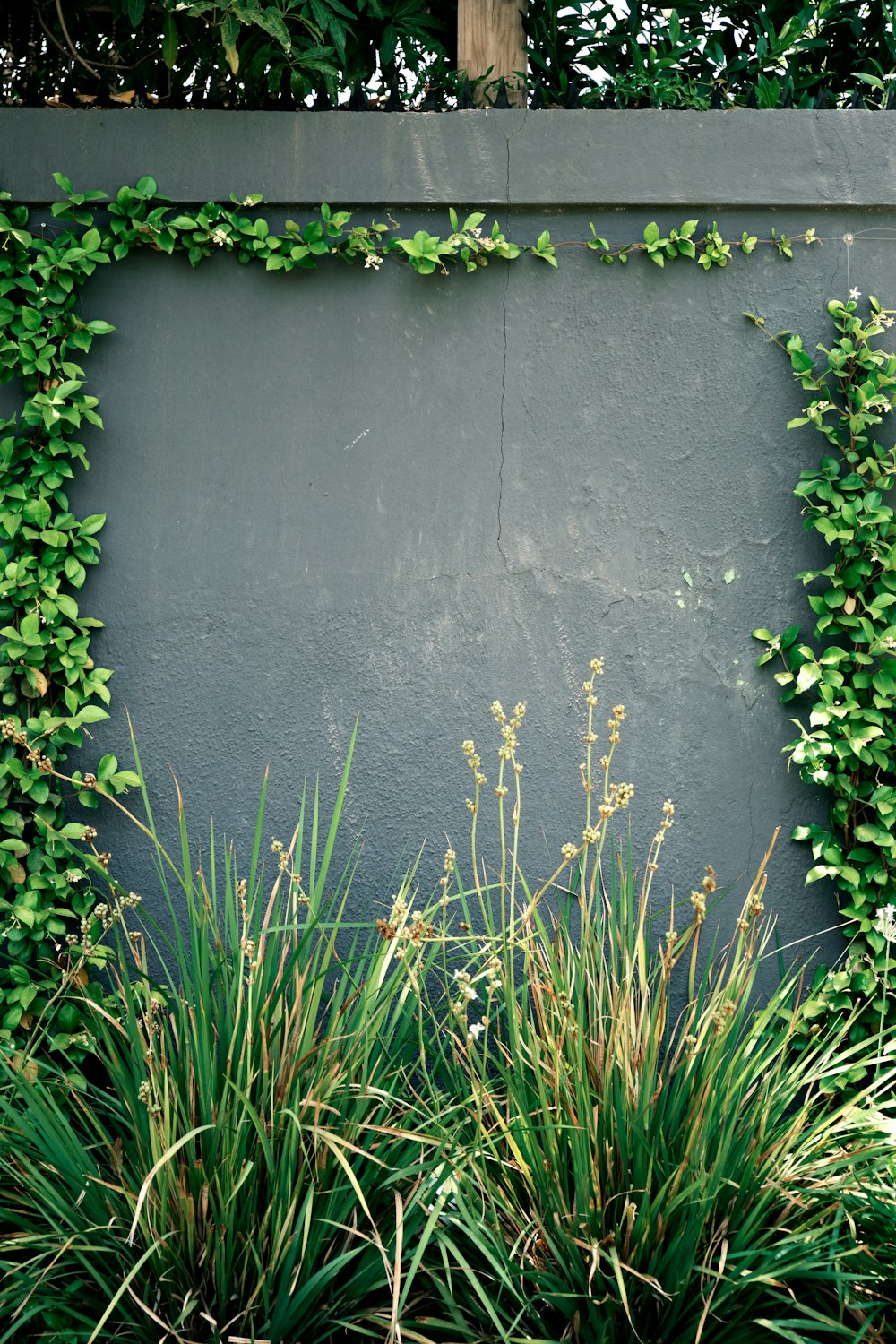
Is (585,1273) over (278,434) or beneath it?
beneath

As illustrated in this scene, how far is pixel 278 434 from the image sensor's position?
2.98 m

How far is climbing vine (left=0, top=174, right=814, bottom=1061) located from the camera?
2.80 meters

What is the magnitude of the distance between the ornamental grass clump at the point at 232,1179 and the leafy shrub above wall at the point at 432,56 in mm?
2129

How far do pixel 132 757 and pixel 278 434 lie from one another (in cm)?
94

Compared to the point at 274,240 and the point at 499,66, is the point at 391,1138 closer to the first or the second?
the point at 274,240

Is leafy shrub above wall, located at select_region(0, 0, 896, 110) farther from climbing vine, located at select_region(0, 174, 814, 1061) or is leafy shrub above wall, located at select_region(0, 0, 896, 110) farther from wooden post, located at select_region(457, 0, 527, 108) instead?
climbing vine, located at select_region(0, 174, 814, 1061)

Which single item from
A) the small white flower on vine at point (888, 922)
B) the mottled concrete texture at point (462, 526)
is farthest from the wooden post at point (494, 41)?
the small white flower on vine at point (888, 922)

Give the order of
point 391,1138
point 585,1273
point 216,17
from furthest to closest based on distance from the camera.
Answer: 1. point 216,17
2. point 391,1138
3. point 585,1273

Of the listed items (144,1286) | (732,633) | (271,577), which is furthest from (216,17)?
(144,1286)

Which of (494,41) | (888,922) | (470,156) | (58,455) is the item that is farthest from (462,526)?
(888,922)

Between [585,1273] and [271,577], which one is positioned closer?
[585,1273]

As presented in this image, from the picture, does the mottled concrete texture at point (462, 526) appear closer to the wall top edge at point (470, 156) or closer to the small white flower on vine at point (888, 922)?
the wall top edge at point (470, 156)

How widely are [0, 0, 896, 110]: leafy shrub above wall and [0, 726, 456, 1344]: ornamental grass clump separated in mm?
2129

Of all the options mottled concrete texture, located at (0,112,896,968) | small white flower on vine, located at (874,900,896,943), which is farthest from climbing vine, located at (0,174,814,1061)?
small white flower on vine, located at (874,900,896,943)
